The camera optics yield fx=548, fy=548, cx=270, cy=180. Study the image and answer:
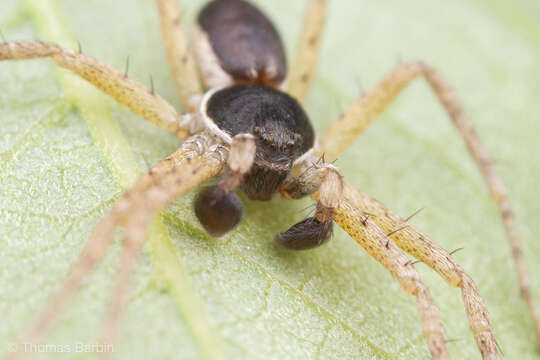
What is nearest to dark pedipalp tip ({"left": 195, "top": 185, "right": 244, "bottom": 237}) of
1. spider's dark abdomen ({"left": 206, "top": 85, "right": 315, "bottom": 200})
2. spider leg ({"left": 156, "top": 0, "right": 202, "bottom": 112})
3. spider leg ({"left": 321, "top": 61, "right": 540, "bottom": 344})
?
spider's dark abdomen ({"left": 206, "top": 85, "right": 315, "bottom": 200})

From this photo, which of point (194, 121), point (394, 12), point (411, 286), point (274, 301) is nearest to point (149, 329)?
point (274, 301)

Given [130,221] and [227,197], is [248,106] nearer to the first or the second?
[227,197]

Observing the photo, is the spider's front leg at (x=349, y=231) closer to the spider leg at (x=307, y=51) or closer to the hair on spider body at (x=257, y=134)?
the hair on spider body at (x=257, y=134)

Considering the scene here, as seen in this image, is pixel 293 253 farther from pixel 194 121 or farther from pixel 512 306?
pixel 512 306

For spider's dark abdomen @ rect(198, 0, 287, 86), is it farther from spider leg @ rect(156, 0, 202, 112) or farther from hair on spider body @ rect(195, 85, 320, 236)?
hair on spider body @ rect(195, 85, 320, 236)

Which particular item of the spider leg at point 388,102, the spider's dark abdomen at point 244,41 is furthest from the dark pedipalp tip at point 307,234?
the spider's dark abdomen at point 244,41

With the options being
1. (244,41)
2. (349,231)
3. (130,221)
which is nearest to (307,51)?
(244,41)
